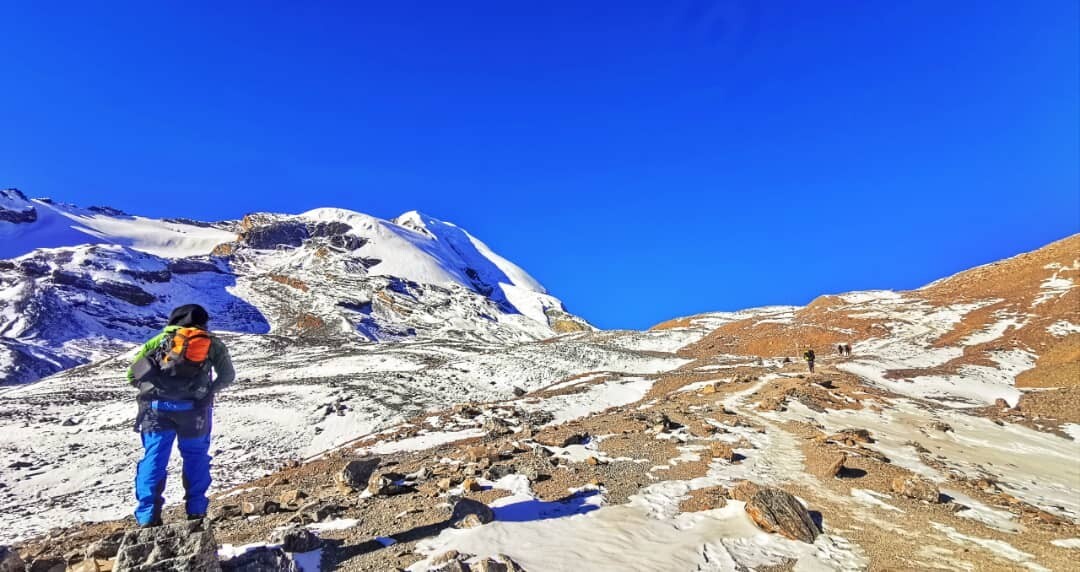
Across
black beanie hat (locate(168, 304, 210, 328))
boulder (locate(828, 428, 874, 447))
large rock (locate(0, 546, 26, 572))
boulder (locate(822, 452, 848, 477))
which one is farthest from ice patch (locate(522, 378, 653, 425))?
large rock (locate(0, 546, 26, 572))

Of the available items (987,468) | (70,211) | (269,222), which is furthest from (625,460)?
(70,211)

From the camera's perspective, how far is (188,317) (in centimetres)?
705

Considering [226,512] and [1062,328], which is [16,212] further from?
[1062,328]

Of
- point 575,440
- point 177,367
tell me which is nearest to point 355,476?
point 177,367

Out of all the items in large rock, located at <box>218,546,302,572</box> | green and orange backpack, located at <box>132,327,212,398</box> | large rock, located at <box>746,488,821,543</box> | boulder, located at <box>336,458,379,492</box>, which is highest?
green and orange backpack, located at <box>132,327,212,398</box>

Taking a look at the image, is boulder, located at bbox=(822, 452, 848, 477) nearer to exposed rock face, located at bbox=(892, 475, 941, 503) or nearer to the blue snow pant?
exposed rock face, located at bbox=(892, 475, 941, 503)

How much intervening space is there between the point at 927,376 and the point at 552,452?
27464mm

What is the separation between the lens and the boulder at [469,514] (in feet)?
26.2

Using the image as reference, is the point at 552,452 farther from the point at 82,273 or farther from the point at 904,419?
the point at 82,273

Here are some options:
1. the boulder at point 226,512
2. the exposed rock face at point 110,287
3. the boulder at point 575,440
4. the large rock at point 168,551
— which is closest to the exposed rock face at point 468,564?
the large rock at point 168,551

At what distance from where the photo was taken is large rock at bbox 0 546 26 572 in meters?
5.55

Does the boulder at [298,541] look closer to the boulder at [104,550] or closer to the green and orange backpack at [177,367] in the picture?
the boulder at [104,550]

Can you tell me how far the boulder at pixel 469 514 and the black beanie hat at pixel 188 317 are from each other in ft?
15.0

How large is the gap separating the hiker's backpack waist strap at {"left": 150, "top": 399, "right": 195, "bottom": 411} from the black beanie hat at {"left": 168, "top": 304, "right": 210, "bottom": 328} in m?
1.02
